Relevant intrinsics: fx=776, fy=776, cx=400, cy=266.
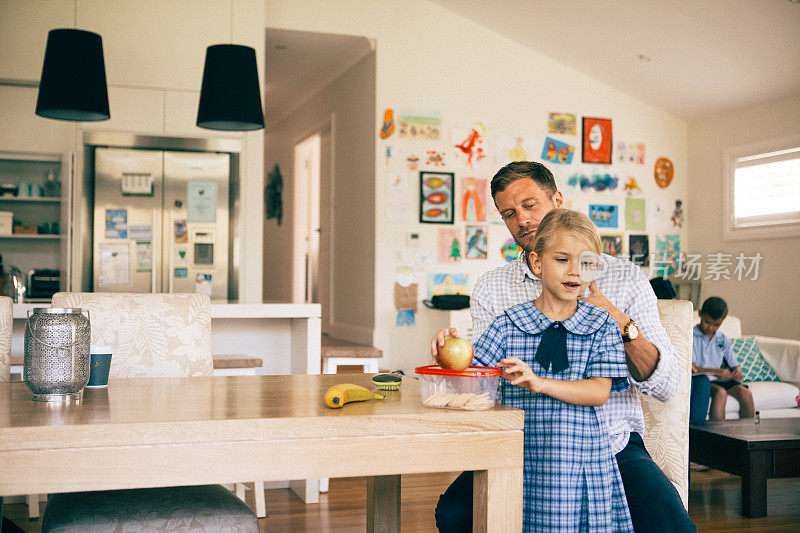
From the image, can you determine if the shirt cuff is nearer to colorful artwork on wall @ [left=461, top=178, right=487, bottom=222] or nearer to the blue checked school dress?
the blue checked school dress

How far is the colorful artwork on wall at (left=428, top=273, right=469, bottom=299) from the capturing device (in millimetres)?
5934

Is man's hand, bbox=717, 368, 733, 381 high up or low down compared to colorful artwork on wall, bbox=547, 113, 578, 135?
down

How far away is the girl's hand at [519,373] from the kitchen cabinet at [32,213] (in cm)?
444

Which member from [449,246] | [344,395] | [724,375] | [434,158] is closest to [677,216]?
[449,246]

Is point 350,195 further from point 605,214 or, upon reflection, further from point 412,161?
point 605,214

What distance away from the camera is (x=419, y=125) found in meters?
5.89

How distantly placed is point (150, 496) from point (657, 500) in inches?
40.8

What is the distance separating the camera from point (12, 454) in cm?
106

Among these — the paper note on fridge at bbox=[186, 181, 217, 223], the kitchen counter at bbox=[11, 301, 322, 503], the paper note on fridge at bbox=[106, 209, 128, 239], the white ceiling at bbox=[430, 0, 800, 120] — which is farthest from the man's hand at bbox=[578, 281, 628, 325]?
the paper note on fridge at bbox=[106, 209, 128, 239]

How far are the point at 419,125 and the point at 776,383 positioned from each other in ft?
9.94

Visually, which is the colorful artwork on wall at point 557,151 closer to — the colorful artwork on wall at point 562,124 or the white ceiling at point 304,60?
the colorful artwork on wall at point 562,124

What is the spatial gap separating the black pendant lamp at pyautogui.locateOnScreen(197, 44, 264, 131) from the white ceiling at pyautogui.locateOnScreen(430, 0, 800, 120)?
281 cm

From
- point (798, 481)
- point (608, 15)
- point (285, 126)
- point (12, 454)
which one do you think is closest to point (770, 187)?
point (608, 15)

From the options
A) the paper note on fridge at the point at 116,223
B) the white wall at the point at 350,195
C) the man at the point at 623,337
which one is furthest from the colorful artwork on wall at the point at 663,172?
the man at the point at 623,337
